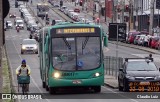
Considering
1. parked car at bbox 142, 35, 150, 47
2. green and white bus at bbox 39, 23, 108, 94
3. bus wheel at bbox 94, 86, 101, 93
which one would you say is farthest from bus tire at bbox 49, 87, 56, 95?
parked car at bbox 142, 35, 150, 47

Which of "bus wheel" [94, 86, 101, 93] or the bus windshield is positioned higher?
the bus windshield

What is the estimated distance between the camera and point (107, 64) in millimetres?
45875

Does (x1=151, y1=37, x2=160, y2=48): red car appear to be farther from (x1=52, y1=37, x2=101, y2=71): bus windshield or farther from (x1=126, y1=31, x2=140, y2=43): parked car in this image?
(x1=52, y1=37, x2=101, y2=71): bus windshield

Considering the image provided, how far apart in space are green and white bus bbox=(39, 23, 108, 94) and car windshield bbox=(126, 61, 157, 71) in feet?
6.01

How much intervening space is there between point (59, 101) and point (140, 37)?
205ft

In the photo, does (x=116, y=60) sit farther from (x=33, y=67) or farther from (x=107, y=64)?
(x=33, y=67)

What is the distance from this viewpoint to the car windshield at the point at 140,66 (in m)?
30.8

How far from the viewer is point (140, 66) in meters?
31.1

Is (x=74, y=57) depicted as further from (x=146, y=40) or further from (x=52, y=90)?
(x=146, y=40)

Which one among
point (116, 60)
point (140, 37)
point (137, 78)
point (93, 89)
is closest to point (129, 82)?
point (137, 78)

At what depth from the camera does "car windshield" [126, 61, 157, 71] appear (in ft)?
101

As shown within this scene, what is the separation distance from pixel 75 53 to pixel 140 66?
318 cm

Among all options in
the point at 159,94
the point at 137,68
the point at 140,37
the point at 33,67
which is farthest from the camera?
the point at 140,37

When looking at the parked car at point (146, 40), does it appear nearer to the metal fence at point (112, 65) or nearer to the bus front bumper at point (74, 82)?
the metal fence at point (112, 65)
